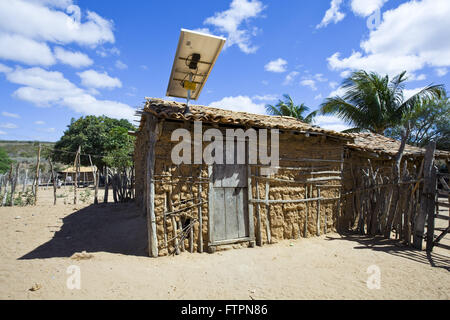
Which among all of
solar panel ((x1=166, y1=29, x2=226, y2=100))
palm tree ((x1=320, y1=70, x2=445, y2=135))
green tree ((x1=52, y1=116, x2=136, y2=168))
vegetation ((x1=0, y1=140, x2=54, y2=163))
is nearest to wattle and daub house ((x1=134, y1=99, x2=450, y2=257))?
solar panel ((x1=166, y1=29, x2=226, y2=100))

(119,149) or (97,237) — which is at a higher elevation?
(119,149)

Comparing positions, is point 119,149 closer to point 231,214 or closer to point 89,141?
point 89,141

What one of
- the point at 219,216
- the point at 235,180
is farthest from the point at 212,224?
the point at 235,180

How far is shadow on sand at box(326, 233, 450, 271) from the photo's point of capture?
481 cm

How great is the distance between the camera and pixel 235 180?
5719 mm

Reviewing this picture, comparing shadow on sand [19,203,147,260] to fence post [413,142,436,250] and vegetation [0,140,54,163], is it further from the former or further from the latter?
vegetation [0,140,54,163]

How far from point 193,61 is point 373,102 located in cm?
1196

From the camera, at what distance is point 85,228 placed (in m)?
7.16

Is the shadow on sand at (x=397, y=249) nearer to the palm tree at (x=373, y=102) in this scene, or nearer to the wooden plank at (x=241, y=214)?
the wooden plank at (x=241, y=214)

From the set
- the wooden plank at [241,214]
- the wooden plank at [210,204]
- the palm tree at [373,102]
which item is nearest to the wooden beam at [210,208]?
the wooden plank at [210,204]

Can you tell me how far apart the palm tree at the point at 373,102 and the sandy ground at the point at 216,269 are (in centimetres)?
921

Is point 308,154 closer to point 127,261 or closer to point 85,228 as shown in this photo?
point 127,261

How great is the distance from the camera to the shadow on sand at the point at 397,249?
15.8ft
